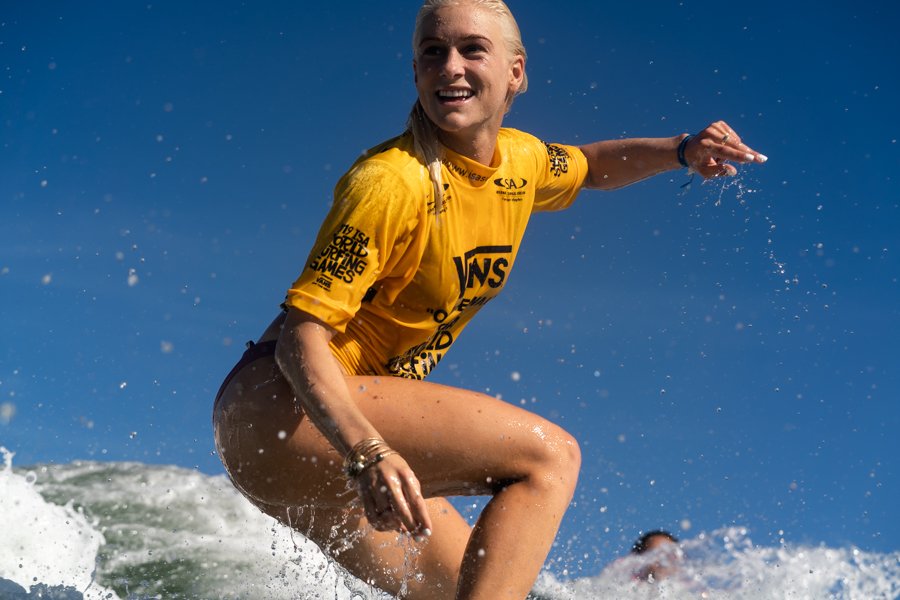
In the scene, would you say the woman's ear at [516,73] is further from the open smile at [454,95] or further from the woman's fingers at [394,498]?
the woman's fingers at [394,498]

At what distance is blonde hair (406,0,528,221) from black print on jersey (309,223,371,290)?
1.05 feet

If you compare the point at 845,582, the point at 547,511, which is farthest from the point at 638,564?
the point at 547,511

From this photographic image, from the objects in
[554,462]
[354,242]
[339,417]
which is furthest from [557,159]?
[339,417]

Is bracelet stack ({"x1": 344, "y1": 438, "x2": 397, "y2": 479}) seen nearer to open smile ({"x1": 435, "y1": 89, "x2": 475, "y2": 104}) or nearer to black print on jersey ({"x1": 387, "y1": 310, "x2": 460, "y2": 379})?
black print on jersey ({"x1": 387, "y1": 310, "x2": 460, "y2": 379})

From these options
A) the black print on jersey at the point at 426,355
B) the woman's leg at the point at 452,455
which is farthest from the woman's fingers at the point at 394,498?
the black print on jersey at the point at 426,355

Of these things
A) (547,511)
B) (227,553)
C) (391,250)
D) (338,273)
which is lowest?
(547,511)

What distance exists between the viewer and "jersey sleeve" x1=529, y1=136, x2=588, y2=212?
381cm

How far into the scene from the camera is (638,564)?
8.69m

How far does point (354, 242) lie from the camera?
2891 mm

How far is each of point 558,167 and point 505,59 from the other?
71 cm

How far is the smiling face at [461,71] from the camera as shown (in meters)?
3.20

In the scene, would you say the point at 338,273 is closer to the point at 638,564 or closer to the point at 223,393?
the point at 223,393

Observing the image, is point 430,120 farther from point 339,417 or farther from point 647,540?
point 647,540

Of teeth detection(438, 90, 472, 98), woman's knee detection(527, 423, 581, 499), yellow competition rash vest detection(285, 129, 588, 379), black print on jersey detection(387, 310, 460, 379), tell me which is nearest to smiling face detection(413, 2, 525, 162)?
teeth detection(438, 90, 472, 98)
